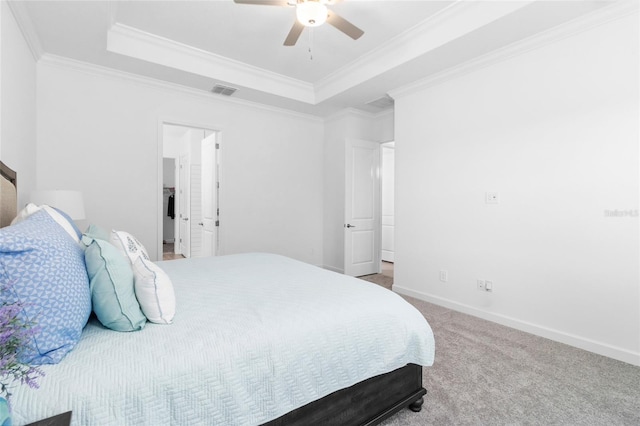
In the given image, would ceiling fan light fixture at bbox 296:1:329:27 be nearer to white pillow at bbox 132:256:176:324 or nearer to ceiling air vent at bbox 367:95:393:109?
white pillow at bbox 132:256:176:324

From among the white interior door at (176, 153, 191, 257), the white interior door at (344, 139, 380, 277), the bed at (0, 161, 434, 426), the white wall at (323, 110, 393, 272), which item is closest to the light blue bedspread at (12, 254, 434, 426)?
the bed at (0, 161, 434, 426)

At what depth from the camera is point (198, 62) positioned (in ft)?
11.7

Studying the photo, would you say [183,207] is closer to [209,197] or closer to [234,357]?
[209,197]

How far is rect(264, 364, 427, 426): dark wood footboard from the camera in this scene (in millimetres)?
1333

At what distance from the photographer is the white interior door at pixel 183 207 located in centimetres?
614

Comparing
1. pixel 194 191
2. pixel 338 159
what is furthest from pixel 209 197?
pixel 338 159

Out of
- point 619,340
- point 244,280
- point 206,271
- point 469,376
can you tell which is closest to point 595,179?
point 619,340

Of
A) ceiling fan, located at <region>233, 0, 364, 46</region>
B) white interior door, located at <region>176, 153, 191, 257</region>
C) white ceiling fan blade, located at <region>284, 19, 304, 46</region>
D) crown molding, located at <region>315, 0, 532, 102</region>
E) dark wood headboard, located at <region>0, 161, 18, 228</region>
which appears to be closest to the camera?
dark wood headboard, located at <region>0, 161, 18, 228</region>

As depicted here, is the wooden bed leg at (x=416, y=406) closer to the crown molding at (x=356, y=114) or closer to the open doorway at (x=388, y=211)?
the crown molding at (x=356, y=114)

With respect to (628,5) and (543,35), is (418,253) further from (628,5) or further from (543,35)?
(628,5)

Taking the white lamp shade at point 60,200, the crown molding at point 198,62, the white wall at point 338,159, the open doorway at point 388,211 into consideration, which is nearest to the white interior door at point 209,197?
the crown molding at point 198,62

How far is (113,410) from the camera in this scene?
36.7 inches

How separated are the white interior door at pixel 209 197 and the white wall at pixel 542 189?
270 centimetres

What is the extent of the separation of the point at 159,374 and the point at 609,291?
312 cm
